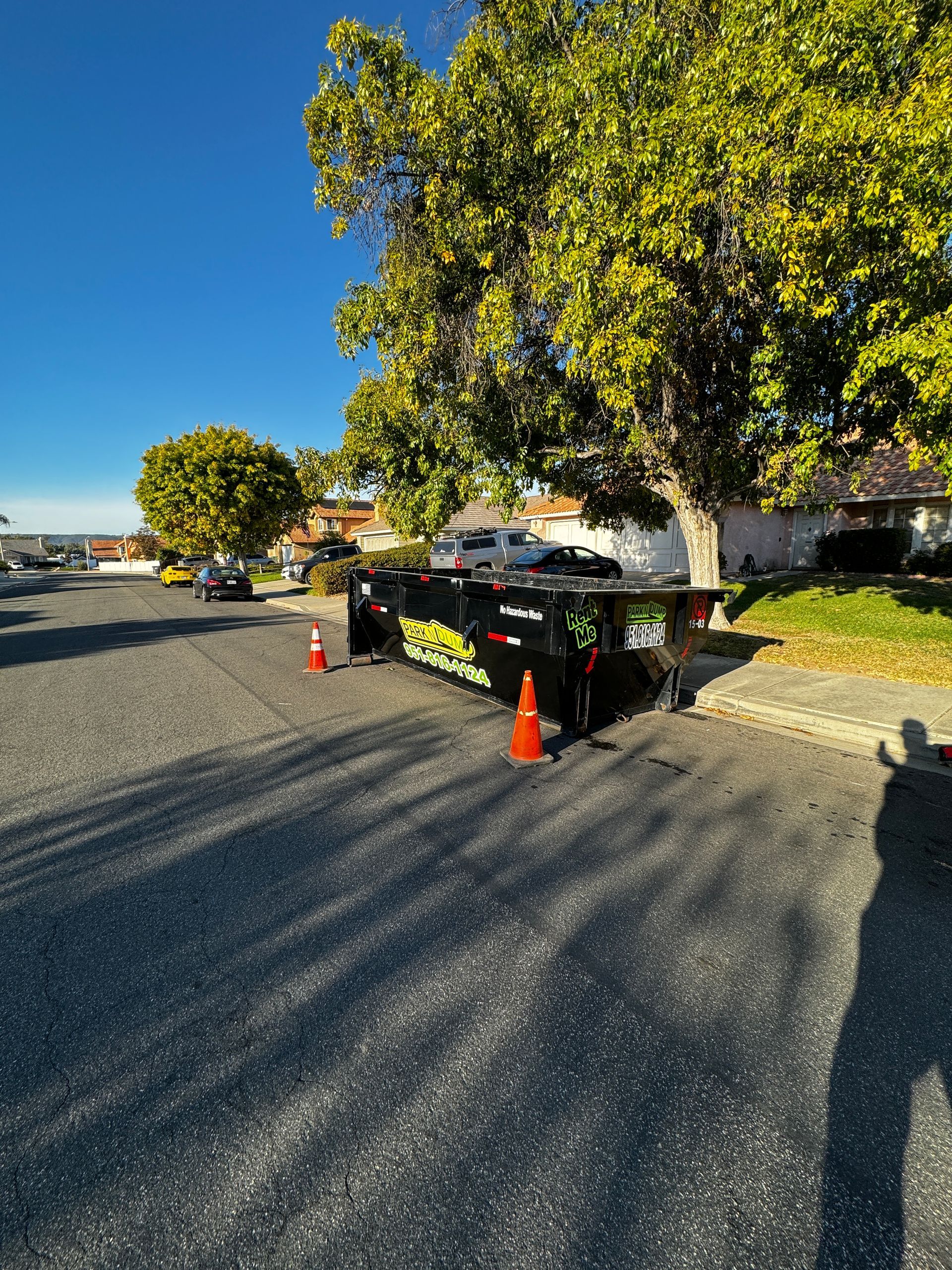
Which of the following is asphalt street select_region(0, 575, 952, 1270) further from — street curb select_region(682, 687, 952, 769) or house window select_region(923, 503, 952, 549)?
house window select_region(923, 503, 952, 549)

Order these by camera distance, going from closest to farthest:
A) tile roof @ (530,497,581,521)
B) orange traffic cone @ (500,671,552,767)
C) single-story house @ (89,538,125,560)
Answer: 1. orange traffic cone @ (500,671,552,767)
2. tile roof @ (530,497,581,521)
3. single-story house @ (89,538,125,560)

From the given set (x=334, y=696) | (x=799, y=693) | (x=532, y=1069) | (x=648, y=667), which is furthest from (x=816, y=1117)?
(x=334, y=696)

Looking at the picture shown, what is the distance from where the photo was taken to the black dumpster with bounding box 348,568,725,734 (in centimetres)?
501

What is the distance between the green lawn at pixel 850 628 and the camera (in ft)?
26.0

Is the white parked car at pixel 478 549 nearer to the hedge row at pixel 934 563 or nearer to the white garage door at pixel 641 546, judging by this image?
the white garage door at pixel 641 546

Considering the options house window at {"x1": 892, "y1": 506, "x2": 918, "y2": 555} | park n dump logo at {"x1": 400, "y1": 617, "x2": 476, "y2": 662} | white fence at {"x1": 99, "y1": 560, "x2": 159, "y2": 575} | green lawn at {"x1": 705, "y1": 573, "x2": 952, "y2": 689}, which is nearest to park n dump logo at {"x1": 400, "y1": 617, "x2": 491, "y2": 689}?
park n dump logo at {"x1": 400, "y1": 617, "x2": 476, "y2": 662}

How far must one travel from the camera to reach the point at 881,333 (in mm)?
6176

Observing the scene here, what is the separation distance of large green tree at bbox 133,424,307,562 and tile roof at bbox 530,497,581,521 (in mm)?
13908

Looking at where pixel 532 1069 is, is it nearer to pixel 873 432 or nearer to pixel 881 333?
pixel 881 333

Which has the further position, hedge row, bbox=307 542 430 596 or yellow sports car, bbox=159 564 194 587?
yellow sports car, bbox=159 564 194 587

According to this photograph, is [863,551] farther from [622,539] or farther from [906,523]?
[622,539]

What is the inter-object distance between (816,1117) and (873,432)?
31.6 feet

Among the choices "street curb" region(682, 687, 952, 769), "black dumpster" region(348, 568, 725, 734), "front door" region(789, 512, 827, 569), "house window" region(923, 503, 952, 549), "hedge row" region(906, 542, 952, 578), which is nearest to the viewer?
"black dumpster" region(348, 568, 725, 734)

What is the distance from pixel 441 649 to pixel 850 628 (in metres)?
7.87
